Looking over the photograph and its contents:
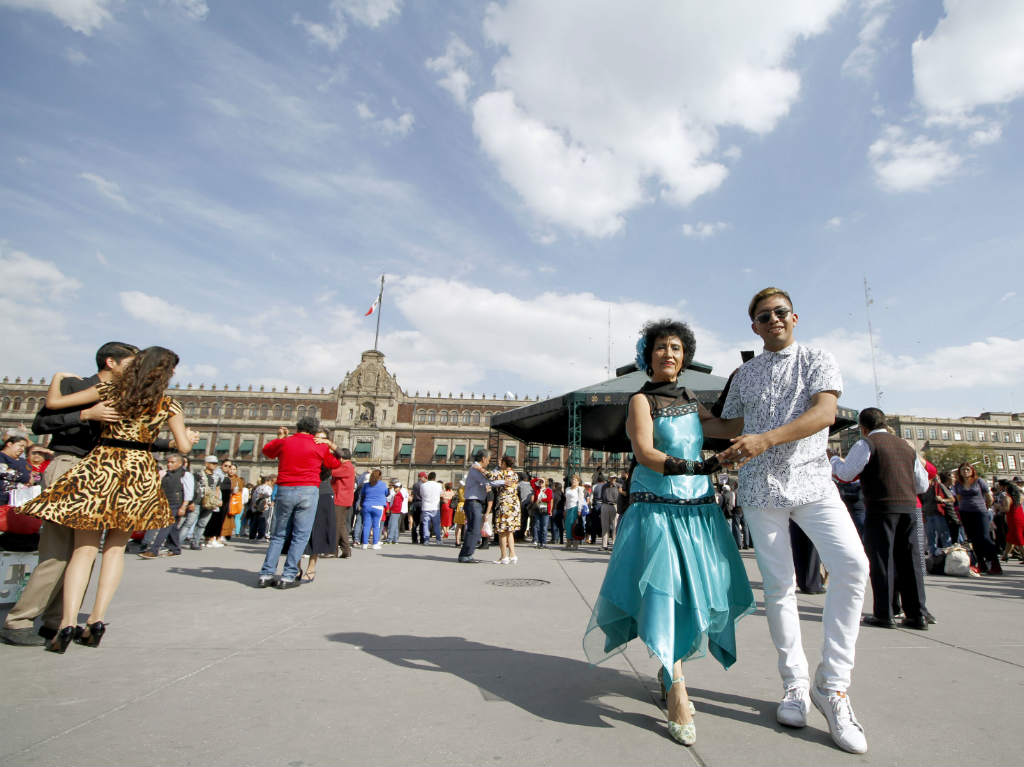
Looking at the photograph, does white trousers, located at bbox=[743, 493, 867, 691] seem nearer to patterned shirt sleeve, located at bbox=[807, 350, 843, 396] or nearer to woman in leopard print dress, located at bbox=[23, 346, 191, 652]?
patterned shirt sleeve, located at bbox=[807, 350, 843, 396]

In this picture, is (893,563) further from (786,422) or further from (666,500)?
(666,500)

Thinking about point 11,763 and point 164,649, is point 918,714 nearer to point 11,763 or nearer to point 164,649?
point 11,763

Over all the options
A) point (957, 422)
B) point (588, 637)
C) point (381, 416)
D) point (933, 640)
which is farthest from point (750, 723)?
point (957, 422)

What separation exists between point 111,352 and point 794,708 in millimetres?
4002

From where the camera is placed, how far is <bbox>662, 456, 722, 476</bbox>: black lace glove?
221cm

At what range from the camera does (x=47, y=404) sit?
3.23 m

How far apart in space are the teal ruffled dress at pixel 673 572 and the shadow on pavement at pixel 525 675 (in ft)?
0.74

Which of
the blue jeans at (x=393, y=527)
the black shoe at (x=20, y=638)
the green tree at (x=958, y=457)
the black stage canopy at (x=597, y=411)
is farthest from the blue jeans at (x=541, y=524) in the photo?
the green tree at (x=958, y=457)

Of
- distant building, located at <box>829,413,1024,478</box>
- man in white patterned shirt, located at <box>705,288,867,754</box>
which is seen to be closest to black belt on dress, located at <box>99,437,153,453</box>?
man in white patterned shirt, located at <box>705,288,867,754</box>

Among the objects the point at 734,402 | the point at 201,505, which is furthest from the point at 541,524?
the point at 734,402

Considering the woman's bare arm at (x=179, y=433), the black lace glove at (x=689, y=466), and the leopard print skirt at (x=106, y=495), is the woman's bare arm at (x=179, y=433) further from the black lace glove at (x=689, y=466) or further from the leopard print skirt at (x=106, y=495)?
the black lace glove at (x=689, y=466)

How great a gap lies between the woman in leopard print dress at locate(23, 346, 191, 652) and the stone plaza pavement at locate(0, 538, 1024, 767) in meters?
0.31

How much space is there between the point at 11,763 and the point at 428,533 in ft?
42.3

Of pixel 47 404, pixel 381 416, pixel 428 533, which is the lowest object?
pixel 428 533
